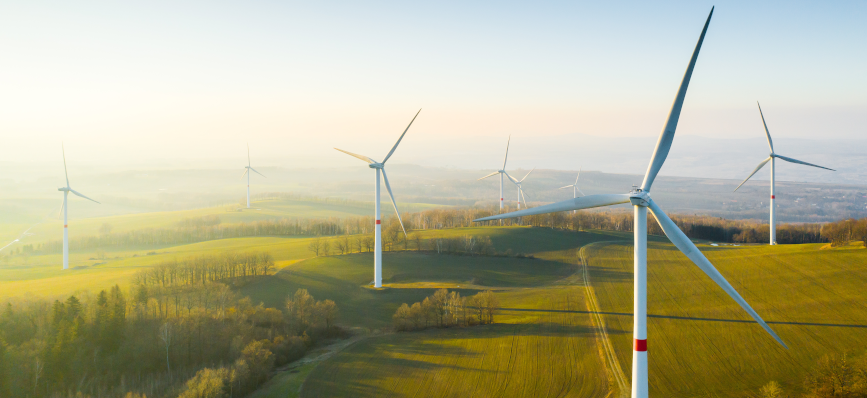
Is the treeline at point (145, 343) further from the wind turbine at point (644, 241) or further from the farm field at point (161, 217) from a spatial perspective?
the farm field at point (161, 217)

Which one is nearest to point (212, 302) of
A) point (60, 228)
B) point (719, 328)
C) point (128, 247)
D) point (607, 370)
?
point (607, 370)

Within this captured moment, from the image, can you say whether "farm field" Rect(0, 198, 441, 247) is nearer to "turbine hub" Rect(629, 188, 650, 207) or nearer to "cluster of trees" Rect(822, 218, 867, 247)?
"turbine hub" Rect(629, 188, 650, 207)

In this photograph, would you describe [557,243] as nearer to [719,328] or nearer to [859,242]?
[859,242]

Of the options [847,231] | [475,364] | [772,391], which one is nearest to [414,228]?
[475,364]

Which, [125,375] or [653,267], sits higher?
[653,267]

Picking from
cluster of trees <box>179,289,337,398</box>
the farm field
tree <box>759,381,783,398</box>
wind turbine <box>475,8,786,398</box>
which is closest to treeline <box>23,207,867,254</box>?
the farm field

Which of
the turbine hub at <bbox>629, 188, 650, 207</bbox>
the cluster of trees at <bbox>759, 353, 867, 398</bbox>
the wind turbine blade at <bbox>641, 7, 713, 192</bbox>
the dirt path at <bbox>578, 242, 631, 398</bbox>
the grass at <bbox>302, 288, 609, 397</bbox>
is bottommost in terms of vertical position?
the grass at <bbox>302, 288, 609, 397</bbox>

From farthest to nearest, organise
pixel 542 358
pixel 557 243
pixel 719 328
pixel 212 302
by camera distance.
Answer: pixel 557 243 → pixel 212 302 → pixel 719 328 → pixel 542 358
